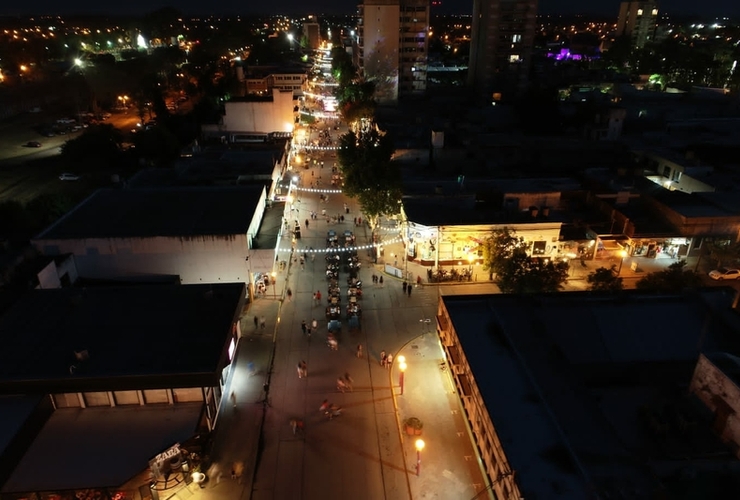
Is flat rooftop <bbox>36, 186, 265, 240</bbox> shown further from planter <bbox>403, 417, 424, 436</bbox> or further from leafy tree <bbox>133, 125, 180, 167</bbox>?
leafy tree <bbox>133, 125, 180, 167</bbox>

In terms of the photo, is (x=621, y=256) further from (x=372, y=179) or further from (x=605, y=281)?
(x=372, y=179)

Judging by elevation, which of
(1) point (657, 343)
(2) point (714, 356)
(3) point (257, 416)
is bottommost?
(3) point (257, 416)

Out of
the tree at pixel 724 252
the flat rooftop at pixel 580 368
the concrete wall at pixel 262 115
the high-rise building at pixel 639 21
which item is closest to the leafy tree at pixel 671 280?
the flat rooftop at pixel 580 368

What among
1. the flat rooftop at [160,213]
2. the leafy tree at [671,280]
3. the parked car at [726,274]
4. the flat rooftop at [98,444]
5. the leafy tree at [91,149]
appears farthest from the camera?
the leafy tree at [91,149]

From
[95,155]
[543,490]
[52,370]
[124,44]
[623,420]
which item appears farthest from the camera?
[124,44]

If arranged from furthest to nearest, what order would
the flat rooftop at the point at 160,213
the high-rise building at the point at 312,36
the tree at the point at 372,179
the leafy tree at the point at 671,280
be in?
the high-rise building at the point at 312,36 < the tree at the point at 372,179 < the flat rooftop at the point at 160,213 < the leafy tree at the point at 671,280

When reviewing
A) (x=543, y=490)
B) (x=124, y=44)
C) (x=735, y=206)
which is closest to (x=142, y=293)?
(x=543, y=490)

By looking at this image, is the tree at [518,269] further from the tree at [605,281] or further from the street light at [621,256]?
the street light at [621,256]

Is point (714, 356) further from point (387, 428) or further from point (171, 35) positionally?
point (171, 35)
